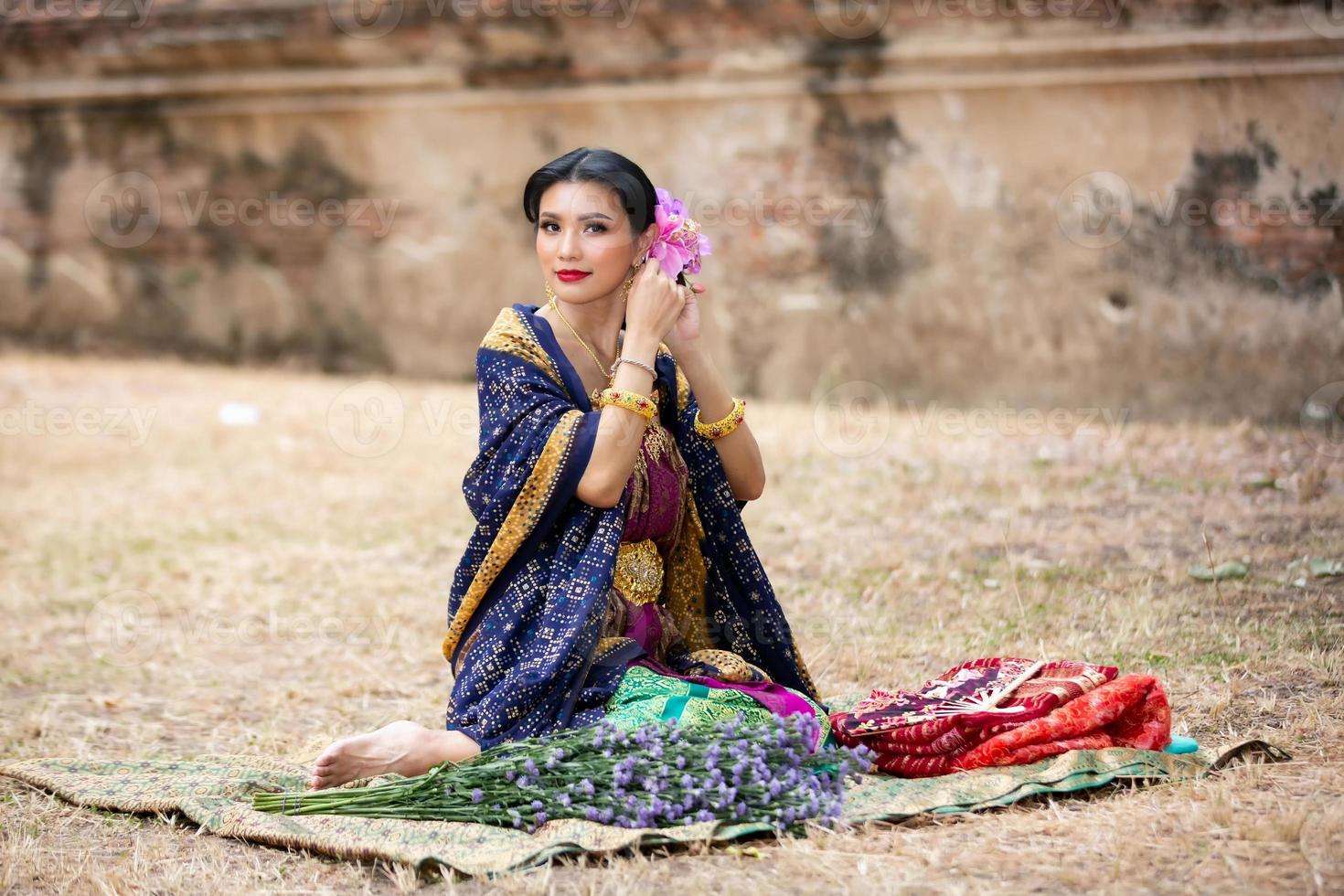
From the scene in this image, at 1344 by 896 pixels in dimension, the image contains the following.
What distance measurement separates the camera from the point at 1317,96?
291 inches

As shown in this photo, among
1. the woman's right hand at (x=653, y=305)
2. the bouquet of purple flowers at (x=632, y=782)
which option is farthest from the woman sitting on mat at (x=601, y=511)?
the bouquet of purple flowers at (x=632, y=782)

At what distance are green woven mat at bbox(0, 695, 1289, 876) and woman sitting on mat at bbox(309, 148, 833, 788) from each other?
0.70 feet

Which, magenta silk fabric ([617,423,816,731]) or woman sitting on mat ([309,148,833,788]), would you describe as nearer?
woman sitting on mat ([309,148,833,788])

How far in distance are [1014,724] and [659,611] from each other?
95cm

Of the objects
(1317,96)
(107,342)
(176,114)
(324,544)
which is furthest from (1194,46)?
(107,342)

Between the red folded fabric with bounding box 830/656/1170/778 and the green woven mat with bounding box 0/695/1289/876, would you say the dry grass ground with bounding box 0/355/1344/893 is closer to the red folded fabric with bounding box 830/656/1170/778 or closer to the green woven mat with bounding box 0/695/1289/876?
the green woven mat with bounding box 0/695/1289/876

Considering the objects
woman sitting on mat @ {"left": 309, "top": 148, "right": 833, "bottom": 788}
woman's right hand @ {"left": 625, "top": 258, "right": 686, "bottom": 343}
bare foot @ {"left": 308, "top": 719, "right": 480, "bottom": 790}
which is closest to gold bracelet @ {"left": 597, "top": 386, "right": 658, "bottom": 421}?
woman sitting on mat @ {"left": 309, "top": 148, "right": 833, "bottom": 788}

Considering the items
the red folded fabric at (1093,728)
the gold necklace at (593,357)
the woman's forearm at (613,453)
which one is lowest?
the red folded fabric at (1093,728)

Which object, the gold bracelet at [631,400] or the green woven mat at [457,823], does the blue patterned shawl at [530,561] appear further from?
the green woven mat at [457,823]

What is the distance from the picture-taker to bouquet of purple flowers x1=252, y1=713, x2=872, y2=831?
10.3 ft

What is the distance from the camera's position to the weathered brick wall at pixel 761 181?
25.0 ft

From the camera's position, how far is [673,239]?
3680mm

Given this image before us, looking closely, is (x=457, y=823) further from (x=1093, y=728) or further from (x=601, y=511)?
(x=1093, y=728)

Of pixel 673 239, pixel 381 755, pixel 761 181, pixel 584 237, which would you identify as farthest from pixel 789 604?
pixel 761 181
